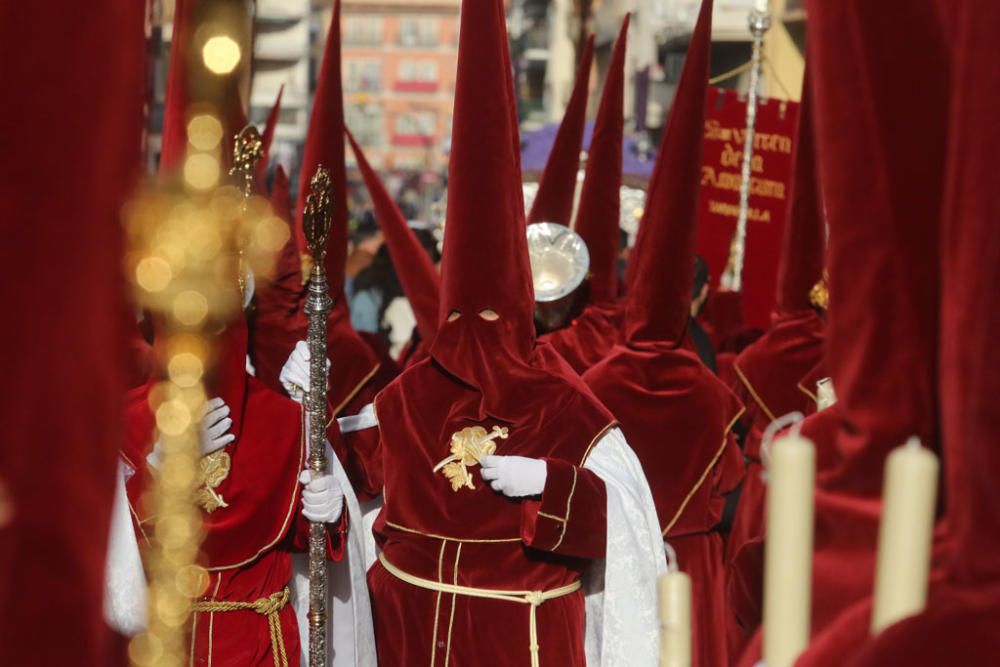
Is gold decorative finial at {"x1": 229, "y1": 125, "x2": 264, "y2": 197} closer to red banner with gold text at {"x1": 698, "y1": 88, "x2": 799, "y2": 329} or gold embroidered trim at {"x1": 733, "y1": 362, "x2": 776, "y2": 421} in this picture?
gold embroidered trim at {"x1": 733, "y1": 362, "x2": 776, "y2": 421}

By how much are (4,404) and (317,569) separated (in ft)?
8.63

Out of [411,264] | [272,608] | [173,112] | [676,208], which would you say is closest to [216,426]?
[272,608]

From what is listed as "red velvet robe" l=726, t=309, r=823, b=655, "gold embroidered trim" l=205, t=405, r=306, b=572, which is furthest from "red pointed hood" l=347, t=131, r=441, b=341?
"red velvet robe" l=726, t=309, r=823, b=655

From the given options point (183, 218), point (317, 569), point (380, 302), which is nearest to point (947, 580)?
point (183, 218)

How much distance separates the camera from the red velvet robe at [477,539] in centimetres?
377

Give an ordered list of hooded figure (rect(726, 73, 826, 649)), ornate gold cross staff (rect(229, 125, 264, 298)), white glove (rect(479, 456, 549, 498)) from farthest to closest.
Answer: hooded figure (rect(726, 73, 826, 649)) < white glove (rect(479, 456, 549, 498)) < ornate gold cross staff (rect(229, 125, 264, 298))

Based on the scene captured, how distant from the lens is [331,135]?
5.52m

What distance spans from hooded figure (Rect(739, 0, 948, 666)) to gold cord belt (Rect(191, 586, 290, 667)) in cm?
255

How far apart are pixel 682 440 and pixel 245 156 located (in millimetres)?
2676

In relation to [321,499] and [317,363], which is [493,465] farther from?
[317,363]

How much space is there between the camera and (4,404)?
1.00 metres

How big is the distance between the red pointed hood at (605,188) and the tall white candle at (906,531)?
5100 mm

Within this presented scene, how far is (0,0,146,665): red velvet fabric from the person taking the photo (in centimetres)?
96

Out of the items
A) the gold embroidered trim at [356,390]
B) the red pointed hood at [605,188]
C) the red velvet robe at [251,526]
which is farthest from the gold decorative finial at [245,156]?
the red pointed hood at [605,188]
